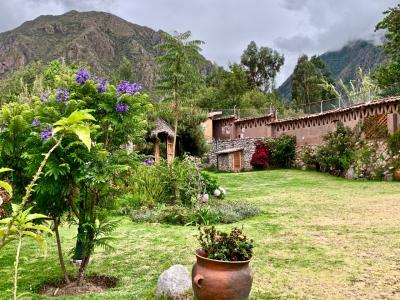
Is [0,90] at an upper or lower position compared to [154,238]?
upper

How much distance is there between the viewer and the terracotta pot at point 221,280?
420cm

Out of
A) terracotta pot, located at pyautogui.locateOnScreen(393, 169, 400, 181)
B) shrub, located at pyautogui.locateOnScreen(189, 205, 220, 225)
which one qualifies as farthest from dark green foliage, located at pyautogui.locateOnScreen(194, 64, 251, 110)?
A: shrub, located at pyautogui.locateOnScreen(189, 205, 220, 225)

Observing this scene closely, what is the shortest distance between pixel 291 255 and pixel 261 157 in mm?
20998

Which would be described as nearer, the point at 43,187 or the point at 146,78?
the point at 43,187

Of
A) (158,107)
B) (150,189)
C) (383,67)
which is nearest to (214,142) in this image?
(158,107)

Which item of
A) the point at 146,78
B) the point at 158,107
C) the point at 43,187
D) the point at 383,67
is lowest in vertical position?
the point at 43,187

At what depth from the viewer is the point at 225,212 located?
33.5 ft

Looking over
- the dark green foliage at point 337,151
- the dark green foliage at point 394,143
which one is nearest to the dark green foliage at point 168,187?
the dark green foliage at point 394,143

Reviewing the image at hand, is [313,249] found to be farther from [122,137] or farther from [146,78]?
[146,78]

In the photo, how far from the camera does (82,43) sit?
96.2 metres

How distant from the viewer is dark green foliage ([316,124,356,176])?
70.5ft

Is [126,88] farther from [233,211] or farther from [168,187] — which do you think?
[168,187]

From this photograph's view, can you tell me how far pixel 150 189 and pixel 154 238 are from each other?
3961 millimetres

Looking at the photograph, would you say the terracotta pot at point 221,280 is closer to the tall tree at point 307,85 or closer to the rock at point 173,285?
the rock at point 173,285
